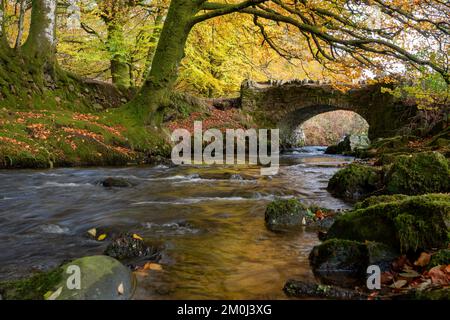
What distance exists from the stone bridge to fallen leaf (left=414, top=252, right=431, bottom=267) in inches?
688

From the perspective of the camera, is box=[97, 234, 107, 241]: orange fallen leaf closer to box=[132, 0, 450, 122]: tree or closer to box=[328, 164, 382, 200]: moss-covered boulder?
box=[328, 164, 382, 200]: moss-covered boulder

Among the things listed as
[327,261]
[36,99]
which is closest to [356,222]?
[327,261]

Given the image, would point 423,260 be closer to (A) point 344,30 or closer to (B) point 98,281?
(B) point 98,281

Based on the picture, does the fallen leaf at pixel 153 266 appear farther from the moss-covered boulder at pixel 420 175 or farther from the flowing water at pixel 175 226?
the moss-covered boulder at pixel 420 175

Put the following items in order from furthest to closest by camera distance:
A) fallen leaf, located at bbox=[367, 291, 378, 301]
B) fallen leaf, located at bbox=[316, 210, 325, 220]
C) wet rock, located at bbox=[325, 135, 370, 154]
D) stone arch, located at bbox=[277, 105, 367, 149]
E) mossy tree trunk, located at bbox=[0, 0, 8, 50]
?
stone arch, located at bbox=[277, 105, 367, 149] < wet rock, located at bbox=[325, 135, 370, 154] < mossy tree trunk, located at bbox=[0, 0, 8, 50] < fallen leaf, located at bbox=[316, 210, 325, 220] < fallen leaf, located at bbox=[367, 291, 378, 301]

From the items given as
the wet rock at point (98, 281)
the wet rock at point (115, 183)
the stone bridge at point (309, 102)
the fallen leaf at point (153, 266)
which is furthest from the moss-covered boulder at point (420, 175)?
the stone bridge at point (309, 102)

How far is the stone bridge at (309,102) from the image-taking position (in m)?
20.2

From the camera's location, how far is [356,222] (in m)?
3.69

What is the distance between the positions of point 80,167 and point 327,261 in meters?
8.56

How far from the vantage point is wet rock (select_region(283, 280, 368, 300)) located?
9.02 feet

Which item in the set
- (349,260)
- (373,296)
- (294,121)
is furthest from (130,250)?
(294,121)

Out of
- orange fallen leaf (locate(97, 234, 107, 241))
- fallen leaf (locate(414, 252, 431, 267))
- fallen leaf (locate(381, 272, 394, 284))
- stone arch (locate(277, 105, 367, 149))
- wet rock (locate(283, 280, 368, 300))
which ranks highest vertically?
stone arch (locate(277, 105, 367, 149))

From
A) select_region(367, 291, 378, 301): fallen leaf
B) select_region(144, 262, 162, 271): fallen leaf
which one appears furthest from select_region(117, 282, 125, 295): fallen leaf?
select_region(367, 291, 378, 301): fallen leaf

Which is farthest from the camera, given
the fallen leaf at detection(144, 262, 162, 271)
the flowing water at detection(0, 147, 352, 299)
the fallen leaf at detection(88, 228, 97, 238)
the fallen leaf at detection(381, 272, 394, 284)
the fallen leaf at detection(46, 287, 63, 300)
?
the fallen leaf at detection(88, 228, 97, 238)
